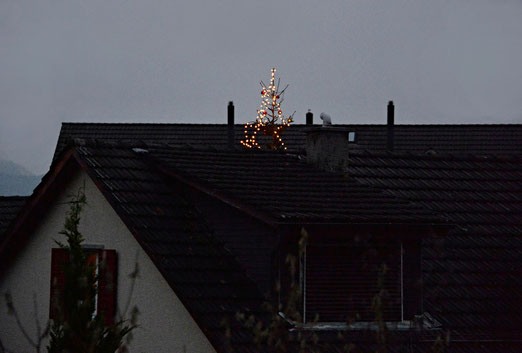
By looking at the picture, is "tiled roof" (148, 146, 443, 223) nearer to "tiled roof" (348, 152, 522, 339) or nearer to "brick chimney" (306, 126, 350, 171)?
"brick chimney" (306, 126, 350, 171)

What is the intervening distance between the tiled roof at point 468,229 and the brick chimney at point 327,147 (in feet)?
1.57

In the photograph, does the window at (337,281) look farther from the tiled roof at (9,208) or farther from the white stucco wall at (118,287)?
the tiled roof at (9,208)

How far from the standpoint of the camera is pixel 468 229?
15.0 m

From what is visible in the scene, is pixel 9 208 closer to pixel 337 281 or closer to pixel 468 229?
pixel 468 229

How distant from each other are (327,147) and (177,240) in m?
3.23

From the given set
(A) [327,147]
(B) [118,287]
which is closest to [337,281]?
(B) [118,287]

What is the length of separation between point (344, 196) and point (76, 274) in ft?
20.3

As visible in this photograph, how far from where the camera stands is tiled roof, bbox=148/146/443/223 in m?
12.2

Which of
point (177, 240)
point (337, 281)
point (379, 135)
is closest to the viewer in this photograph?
point (337, 281)

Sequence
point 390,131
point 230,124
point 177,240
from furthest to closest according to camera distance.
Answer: point 390,131 < point 230,124 < point 177,240

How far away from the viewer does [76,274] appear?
7801mm

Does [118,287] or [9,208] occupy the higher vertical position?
[9,208]

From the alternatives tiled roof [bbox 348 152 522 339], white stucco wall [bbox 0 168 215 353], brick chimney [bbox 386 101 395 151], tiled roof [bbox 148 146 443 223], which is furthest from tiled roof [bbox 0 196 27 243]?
brick chimney [bbox 386 101 395 151]

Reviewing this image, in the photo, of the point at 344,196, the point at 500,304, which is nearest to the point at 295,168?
the point at 344,196
